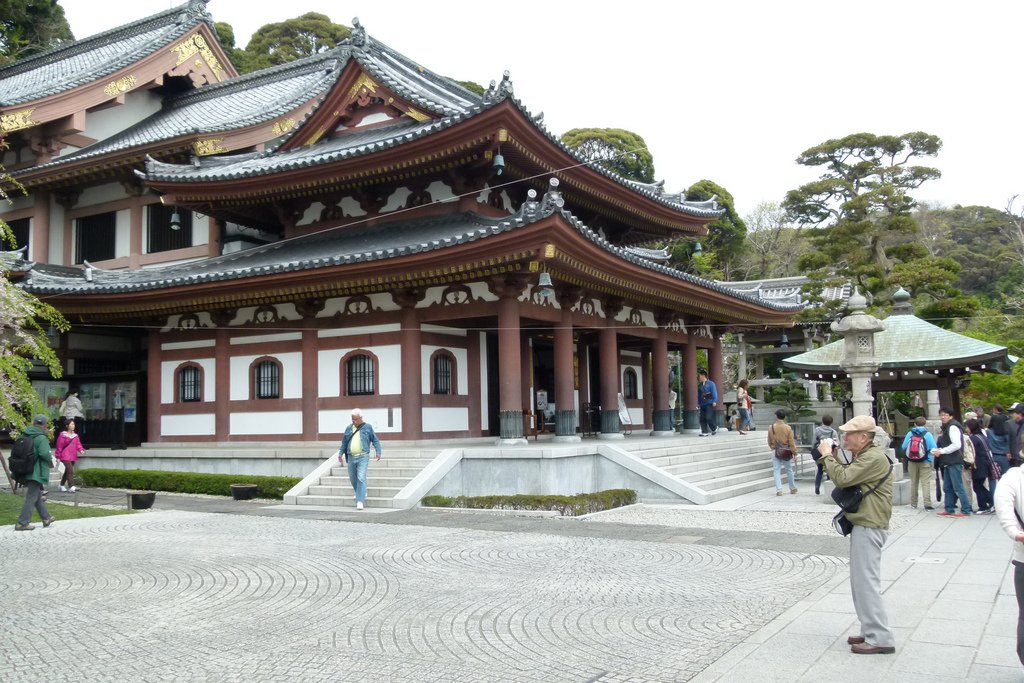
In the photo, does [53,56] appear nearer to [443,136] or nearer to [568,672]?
[443,136]

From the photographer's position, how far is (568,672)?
576 cm

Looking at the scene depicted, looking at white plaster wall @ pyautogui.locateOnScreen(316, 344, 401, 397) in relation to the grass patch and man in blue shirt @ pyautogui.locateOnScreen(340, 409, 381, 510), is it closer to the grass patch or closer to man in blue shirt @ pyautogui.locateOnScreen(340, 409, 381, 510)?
man in blue shirt @ pyautogui.locateOnScreen(340, 409, 381, 510)

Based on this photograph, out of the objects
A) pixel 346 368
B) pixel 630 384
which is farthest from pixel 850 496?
pixel 630 384

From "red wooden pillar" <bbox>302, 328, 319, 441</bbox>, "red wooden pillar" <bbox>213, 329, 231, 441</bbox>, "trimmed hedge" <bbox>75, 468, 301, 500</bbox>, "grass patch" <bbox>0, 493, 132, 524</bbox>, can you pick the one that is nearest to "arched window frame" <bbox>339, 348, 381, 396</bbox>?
"red wooden pillar" <bbox>302, 328, 319, 441</bbox>

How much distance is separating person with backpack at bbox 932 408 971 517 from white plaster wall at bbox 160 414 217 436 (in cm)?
1666

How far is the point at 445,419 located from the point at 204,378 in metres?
6.99

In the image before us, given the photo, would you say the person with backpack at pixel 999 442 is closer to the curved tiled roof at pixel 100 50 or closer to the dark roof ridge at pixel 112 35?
the curved tiled roof at pixel 100 50

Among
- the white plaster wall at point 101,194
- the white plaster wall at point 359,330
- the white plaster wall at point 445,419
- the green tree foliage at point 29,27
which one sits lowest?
the white plaster wall at point 445,419

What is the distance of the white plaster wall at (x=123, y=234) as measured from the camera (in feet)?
81.9

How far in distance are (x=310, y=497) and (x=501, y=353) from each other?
489 cm

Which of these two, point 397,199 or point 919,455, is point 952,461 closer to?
point 919,455

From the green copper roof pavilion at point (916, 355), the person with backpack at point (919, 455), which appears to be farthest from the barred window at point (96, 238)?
the person with backpack at point (919, 455)

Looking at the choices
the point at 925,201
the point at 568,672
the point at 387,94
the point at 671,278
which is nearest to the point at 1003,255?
the point at 925,201

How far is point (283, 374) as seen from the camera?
19891mm
